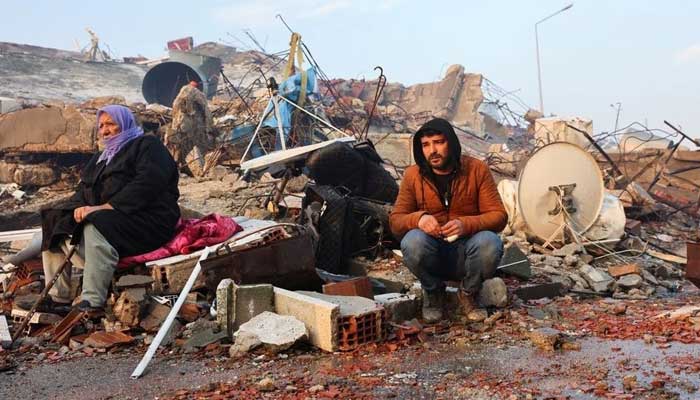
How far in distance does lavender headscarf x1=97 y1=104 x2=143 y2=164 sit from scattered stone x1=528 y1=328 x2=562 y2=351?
3.39m

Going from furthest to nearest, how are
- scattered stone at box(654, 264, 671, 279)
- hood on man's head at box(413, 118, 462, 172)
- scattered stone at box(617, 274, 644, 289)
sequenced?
scattered stone at box(654, 264, 671, 279), scattered stone at box(617, 274, 644, 289), hood on man's head at box(413, 118, 462, 172)

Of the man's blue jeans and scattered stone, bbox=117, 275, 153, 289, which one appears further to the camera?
scattered stone, bbox=117, 275, 153, 289

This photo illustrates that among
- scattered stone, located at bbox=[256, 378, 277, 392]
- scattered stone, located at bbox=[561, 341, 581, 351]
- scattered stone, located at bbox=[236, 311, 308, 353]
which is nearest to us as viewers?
scattered stone, located at bbox=[256, 378, 277, 392]

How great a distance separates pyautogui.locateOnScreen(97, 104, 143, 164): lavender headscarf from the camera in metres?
5.65

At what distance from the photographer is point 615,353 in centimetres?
394

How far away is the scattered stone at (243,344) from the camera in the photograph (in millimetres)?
4168

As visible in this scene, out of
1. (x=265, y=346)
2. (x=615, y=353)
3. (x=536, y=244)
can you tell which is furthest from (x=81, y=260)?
(x=536, y=244)

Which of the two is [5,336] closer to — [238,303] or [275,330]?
[238,303]

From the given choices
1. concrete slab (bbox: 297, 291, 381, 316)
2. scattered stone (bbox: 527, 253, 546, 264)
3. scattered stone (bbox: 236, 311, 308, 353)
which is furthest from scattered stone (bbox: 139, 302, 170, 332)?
scattered stone (bbox: 527, 253, 546, 264)

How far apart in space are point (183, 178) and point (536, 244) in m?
5.93

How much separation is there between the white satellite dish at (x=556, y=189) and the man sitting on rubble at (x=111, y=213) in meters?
4.11

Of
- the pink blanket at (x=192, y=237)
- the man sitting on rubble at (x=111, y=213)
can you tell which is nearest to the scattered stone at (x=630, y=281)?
the pink blanket at (x=192, y=237)

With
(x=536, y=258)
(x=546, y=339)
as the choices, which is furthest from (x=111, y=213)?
(x=536, y=258)

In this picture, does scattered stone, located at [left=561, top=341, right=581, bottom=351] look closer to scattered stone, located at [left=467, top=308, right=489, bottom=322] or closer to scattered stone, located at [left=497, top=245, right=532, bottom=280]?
scattered stone, located at [left=467, top=308, right=489, bottom=322]
